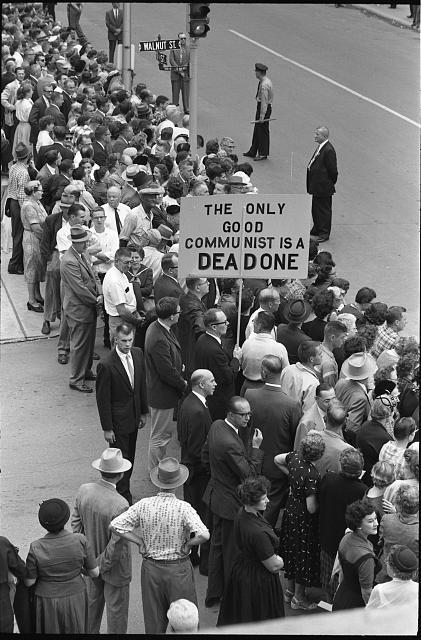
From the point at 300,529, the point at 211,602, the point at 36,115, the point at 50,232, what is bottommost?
the point at 211,602

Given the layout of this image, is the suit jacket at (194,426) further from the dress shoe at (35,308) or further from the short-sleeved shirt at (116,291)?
the dress shoe at (35,308)

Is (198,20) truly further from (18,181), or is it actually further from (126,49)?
(126,49)

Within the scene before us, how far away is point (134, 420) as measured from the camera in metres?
9.46

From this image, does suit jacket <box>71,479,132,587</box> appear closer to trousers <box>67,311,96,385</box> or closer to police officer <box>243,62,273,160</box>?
trousers <box>67,311,96,385</box>

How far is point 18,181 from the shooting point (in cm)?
1402

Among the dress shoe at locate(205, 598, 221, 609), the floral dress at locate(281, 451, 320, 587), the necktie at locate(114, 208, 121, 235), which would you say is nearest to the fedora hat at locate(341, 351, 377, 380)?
the floral dress at locate(281, 451, 320, 587)

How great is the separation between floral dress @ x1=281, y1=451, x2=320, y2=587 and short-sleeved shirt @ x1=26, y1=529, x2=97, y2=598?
1.63 meters

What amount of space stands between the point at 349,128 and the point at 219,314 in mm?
13374

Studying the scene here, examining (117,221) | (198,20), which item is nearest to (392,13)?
(198,20)

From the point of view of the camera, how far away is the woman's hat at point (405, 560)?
637 cm

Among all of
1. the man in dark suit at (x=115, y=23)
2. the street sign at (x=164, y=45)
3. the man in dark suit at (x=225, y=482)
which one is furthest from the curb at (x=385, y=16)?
the man in dark suit at (x=225, y=482)

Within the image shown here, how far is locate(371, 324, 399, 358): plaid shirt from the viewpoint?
9719 mm

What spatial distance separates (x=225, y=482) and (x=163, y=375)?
1818mm

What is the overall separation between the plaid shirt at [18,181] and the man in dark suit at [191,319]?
162 inches
